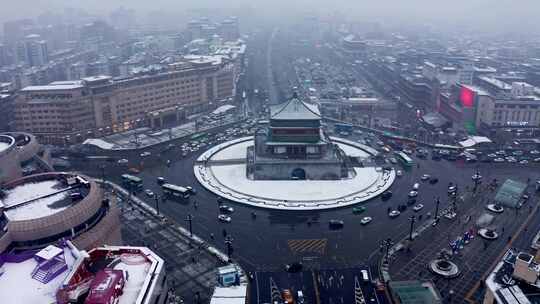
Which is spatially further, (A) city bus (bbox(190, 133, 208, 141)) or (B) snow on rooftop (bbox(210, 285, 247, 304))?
(A) city bus (bbox(190, 133, 208, 141))

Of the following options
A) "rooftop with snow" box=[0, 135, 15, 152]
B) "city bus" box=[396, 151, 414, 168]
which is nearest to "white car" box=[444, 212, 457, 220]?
"city bus" box=[396, 151, 414, 168]

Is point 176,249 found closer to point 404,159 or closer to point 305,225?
point 305,225

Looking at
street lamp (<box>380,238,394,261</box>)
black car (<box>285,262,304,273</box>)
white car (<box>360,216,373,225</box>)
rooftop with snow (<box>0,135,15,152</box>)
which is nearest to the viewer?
black car (<box>285,262,304,273</box>)

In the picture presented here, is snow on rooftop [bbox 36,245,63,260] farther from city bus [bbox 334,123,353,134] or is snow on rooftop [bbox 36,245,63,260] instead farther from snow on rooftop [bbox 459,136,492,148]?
snow on rooftop [bbox 459,136,492,148]

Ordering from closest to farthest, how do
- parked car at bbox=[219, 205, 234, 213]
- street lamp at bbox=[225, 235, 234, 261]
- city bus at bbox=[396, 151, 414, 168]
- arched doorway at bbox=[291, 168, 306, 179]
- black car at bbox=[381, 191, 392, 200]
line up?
street lamp at bbox=[225, 235, 234, 261]
parked car at bbox=[219, 205, 234, 213]
black car at bbox=[381, 191, 392, 200]
arched doorway at bbox=[291, 168, 306, 179]
city bus at bbox=[396, 151, 414, 168]

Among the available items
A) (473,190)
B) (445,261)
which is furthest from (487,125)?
(445,261)

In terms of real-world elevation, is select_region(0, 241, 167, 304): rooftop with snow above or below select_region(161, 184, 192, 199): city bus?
above

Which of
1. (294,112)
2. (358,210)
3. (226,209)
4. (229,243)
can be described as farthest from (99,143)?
(358,210)

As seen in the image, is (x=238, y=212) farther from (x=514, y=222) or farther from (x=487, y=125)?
(x=487, y=125)
